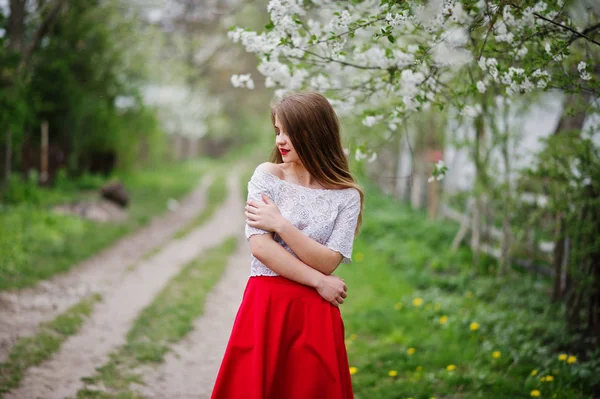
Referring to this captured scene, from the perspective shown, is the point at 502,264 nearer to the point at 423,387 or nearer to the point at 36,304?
the point at 423,387

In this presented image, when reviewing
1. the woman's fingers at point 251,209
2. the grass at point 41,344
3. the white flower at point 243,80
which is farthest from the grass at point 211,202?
the woman's fingers at point 251,209

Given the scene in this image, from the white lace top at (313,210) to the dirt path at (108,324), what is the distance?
8.31ft

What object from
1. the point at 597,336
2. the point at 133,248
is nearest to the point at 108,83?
the point at 133,248

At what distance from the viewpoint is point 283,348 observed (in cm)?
228

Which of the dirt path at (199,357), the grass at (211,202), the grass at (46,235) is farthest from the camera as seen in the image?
the grass at (211,202)

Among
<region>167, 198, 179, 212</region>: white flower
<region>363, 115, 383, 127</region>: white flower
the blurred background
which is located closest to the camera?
<region>363, 115, 383, 127</region>: white flower

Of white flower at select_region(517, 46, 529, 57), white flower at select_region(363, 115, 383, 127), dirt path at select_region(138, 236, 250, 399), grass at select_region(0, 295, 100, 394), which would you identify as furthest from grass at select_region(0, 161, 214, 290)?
white flower at select_region(517, 46, 529, 57)

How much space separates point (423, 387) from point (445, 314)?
6.15ft

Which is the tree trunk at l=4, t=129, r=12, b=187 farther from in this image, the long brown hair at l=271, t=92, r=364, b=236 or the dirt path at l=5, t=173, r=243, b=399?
the long brown hair at l=271, t=92, r=364, b=236

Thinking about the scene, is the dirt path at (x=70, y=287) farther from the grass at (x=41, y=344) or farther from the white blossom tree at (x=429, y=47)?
the white blossom tree at (x=429, y=47)

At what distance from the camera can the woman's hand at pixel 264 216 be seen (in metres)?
2.22

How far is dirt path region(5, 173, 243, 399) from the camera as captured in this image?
3.93m

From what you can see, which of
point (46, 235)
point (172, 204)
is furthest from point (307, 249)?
point (172, 204)

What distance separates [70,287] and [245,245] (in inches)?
164
